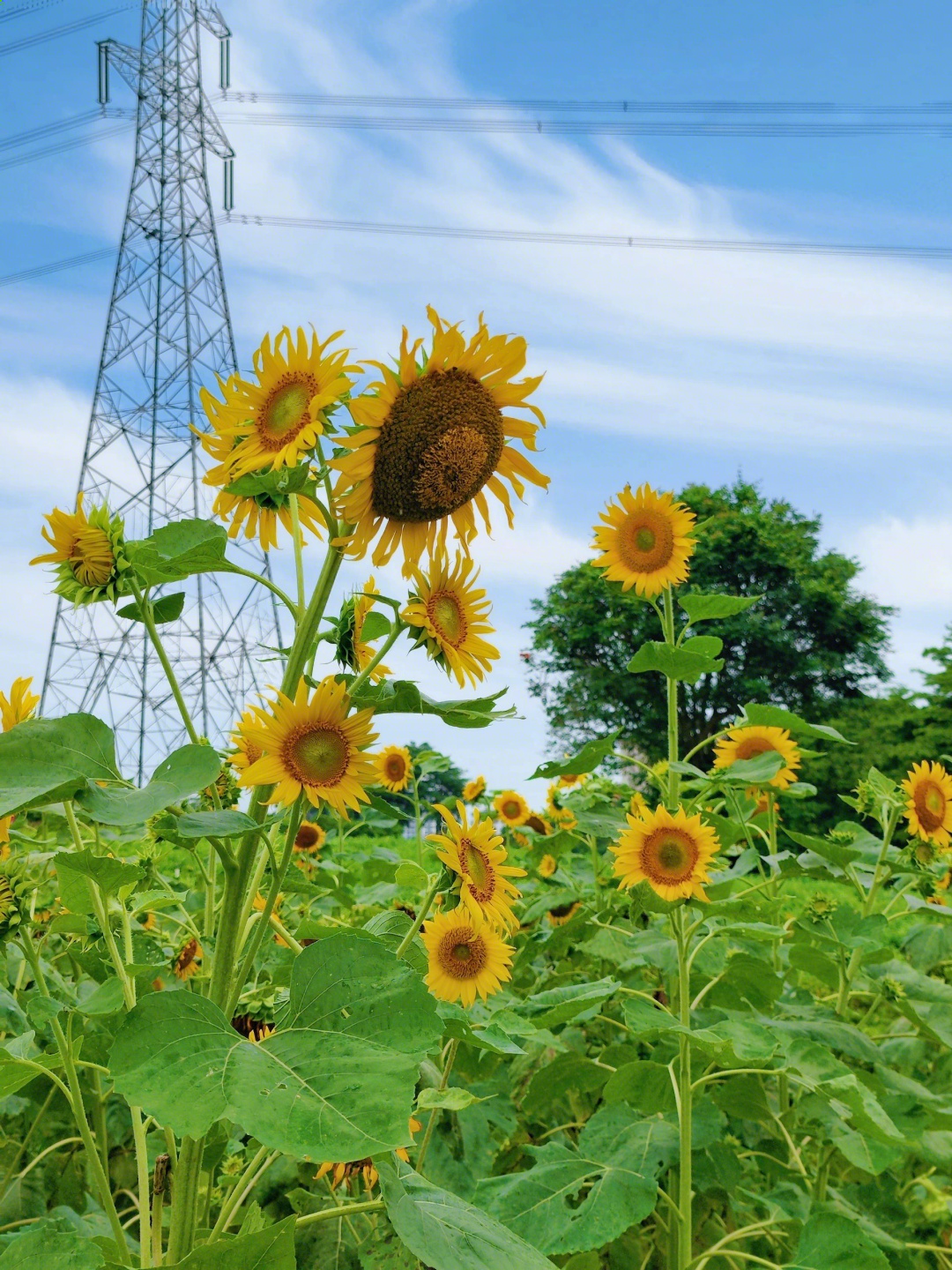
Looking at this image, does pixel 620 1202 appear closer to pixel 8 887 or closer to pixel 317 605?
pixel 8 887

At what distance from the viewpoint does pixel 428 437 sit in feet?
3.60

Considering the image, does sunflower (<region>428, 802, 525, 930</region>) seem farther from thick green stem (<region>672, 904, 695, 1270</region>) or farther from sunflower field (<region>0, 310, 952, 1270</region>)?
thick green stem (<region>672, 904, 695, 1270</region>)

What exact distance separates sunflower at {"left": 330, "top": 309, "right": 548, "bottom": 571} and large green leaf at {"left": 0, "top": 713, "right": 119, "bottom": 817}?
0.32 metres

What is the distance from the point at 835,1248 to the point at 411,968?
3.70 feet

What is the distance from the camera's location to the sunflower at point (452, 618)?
1.20 metres

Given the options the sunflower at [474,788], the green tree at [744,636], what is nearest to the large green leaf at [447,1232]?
the sunflower at [474,788]

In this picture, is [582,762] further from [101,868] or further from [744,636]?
[744,636]

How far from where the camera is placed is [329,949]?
1004 millimetres

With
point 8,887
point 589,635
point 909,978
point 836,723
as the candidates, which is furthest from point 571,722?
point 8,887

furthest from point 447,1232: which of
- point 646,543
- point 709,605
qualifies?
point 646,543

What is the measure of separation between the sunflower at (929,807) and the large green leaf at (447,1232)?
1.76 m

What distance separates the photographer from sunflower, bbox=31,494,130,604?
1163 mm

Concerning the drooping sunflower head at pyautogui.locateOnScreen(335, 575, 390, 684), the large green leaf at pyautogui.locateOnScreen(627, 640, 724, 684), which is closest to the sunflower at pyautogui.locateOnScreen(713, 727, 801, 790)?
the large green leaf at pyautogui.locateOnScreen(627, 640, 724, 684)

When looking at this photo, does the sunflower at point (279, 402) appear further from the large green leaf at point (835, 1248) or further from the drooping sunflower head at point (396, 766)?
the drooping sunflower head at point (396, 766)
